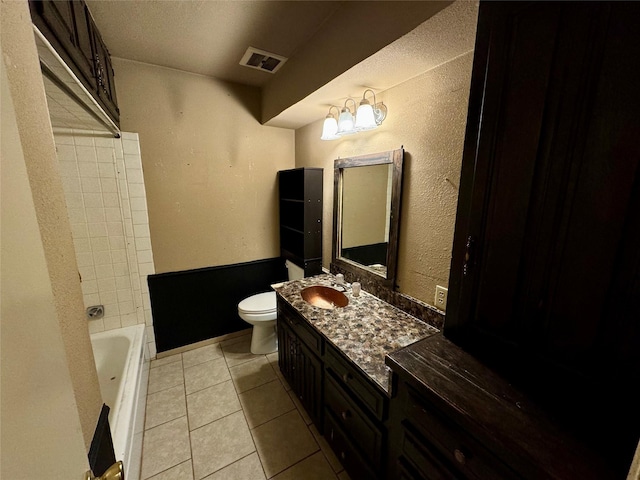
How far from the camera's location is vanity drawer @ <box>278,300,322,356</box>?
4.79ft

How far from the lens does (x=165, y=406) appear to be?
1.86 m

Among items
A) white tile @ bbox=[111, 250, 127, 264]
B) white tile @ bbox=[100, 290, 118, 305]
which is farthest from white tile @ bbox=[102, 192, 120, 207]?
white tile @ bbox=[100, 290, 118, 305]

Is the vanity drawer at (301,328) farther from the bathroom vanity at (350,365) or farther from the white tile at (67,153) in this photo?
the white tile at (67,153)

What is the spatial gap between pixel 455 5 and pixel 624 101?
58 centimetres

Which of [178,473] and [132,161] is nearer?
[178,473]

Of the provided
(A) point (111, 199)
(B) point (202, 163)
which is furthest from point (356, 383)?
(A) point (111, 199)

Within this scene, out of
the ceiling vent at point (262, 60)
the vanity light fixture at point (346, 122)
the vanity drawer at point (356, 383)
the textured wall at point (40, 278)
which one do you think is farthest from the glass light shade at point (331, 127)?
the textured wall at point (40, 278)

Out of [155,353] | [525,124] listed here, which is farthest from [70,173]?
[525,124]

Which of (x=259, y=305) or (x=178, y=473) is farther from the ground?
(x=259, y=305)

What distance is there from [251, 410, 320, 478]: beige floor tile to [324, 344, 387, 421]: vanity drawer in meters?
0.62

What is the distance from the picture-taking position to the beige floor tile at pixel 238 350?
7.67 ft

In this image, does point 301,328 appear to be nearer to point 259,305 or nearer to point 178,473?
point 259,305

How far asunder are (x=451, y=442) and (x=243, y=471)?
1.25 meters

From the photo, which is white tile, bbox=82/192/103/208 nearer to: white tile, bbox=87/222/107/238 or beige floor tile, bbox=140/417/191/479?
white tile, bbox=87/222/107/238
